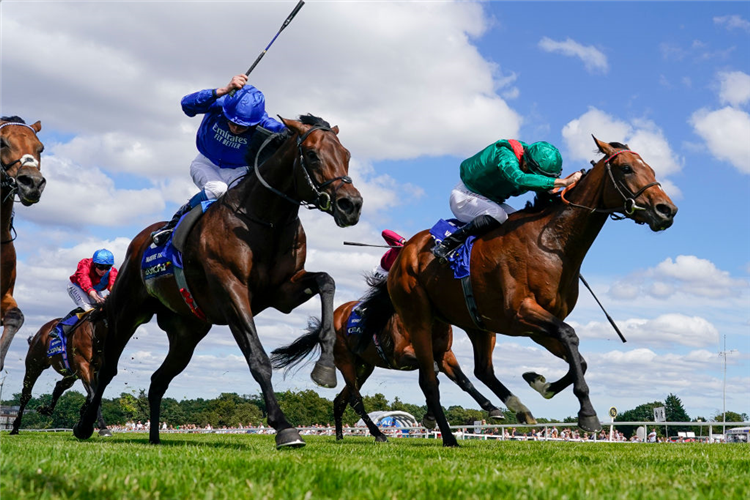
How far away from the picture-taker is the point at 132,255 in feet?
30.0

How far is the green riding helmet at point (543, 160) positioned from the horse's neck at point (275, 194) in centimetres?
287

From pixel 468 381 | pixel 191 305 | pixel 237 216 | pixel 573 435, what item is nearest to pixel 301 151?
pixel 237 216

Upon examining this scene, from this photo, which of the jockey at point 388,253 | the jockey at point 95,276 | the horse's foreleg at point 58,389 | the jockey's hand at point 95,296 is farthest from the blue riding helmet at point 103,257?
the jockey at point 388,253

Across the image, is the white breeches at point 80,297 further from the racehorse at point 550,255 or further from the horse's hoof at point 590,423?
the horse's hoof at point 590,423

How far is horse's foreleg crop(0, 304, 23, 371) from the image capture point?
815cm

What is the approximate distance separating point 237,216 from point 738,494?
501cm

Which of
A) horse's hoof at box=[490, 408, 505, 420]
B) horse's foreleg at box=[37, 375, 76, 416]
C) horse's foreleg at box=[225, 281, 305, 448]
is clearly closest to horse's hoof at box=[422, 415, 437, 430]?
horse's hoof at box=[490, 408, 505, 420]

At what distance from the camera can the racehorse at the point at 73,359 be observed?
14.6 meters

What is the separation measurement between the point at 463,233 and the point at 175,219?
313 cm

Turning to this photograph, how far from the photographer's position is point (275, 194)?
748 cm

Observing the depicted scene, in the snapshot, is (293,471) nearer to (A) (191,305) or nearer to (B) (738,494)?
(B) (738,494)

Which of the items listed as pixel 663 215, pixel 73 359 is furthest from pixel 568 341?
pixel 73 359

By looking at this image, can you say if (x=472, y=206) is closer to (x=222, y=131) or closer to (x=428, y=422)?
(x=222, y=131)

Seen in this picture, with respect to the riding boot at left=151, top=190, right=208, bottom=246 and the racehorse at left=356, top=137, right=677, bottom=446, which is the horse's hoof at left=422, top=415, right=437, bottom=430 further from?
the riding boot at left=151, top=190, right=208, bottom=246
